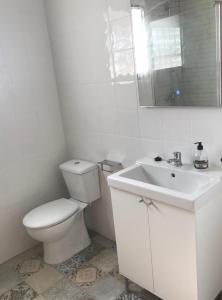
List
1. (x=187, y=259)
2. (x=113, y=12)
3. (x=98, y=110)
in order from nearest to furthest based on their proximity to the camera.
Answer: (x=187, y=259) → (x=113, y=12) → (x=98, y=110)

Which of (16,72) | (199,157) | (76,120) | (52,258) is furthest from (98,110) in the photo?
A: (52,258)

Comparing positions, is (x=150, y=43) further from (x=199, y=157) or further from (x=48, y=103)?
(x=48, y=103)

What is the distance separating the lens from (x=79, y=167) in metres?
2.30

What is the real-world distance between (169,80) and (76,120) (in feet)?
3.22

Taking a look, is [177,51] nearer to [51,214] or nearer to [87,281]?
[51,214]

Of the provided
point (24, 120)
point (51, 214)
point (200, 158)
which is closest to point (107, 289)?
point (51, 214)

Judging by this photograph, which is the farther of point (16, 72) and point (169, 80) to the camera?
point (16, 72)

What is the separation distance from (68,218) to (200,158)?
110 cm

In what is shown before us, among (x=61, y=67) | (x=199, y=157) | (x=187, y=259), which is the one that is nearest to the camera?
(x=187, y=259)

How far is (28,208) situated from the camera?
2453mm

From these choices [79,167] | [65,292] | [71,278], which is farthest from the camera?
[79,167]

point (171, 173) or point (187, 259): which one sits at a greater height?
point (171, 173)

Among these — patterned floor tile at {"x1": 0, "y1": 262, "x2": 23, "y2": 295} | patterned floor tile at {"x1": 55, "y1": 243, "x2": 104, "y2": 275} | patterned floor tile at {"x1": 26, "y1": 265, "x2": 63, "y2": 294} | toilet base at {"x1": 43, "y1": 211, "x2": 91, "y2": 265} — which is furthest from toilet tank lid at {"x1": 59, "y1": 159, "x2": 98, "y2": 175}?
patterned floor tile at {"x1": 0, "y1": 262, "x2": 23, "y2": 295}

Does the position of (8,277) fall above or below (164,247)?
below
